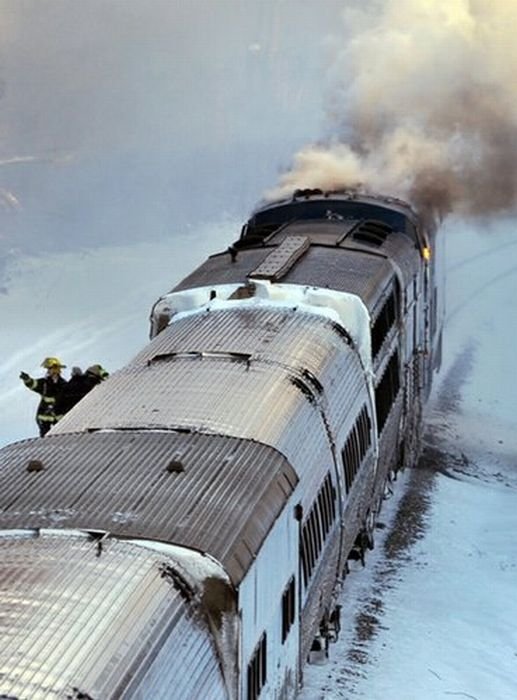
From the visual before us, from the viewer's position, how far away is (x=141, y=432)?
24.1 ft

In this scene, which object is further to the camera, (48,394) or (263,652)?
(48,394)

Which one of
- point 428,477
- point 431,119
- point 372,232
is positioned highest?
point 431,119

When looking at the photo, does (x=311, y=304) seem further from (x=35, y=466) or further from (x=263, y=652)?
(x=263, y=652)

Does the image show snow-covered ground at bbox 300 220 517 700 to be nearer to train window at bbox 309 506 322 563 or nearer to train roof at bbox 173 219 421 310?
train window at bbox 309 506 322 563

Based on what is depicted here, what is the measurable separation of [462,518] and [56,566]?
344 inches

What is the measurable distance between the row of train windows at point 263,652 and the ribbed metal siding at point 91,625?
63 cm

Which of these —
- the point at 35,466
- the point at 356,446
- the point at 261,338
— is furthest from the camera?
the point at 356,446

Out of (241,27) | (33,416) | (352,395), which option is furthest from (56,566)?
(241,27)

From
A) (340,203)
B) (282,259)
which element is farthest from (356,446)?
(340,203)

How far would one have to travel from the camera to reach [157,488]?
631 cm

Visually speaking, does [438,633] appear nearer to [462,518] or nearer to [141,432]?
[462,518]

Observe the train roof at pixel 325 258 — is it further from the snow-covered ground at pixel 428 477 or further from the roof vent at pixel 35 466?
the roof vent at pixel 35 466

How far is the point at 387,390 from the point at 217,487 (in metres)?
5.81

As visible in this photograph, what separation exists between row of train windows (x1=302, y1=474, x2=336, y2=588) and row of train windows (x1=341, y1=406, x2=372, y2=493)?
57 cm
